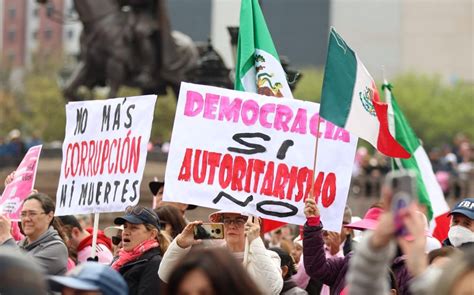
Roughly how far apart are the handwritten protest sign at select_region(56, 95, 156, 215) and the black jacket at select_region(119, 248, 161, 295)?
0.66m

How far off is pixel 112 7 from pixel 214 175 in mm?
16722

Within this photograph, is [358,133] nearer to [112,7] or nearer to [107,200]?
[107,200]

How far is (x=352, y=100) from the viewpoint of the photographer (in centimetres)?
993

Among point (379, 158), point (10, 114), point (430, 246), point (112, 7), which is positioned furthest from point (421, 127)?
point (430, 246)

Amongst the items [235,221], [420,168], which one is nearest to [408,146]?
[420,168]

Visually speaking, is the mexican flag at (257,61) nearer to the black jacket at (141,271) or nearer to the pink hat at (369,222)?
the pink hat at (369,222)

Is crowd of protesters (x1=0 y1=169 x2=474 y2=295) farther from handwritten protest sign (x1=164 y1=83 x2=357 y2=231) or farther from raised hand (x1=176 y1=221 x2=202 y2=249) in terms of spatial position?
handwritten protest sign (x1=164 y1=83 x2=357 y2=231)

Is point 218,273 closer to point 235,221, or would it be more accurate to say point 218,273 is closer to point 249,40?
point 235,221

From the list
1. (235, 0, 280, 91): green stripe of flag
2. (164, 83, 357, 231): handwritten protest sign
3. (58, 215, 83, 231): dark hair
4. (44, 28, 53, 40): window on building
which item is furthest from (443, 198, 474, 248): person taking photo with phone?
(44, 28, 53, 40): window on building

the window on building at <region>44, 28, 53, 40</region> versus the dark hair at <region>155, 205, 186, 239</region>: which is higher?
the window on building at <region>44, 28, 53, 40</region>

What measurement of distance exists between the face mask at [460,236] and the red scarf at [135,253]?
5.65 ft

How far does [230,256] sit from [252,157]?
404 cm

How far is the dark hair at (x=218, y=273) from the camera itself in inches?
229

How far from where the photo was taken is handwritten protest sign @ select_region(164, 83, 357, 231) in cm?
990
